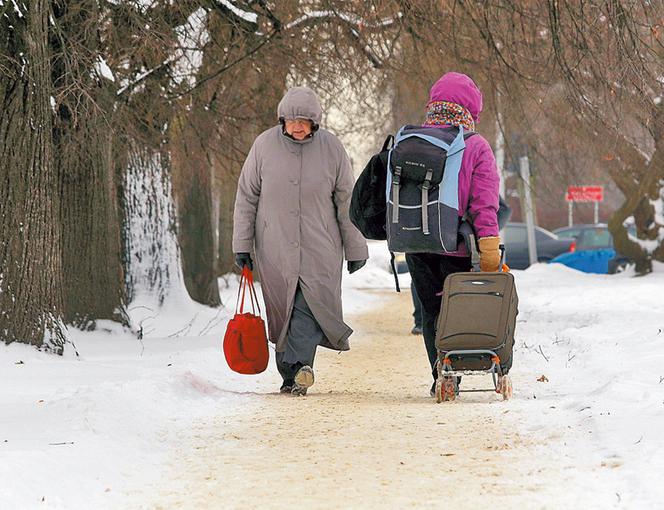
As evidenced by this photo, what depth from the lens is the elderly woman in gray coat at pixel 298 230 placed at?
26.2 feet

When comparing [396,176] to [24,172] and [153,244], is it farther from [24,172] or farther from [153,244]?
[153,244]

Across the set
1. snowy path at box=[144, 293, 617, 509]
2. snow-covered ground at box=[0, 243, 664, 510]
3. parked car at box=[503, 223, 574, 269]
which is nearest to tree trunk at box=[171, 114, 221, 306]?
snow-covered ground at box=[0, 243, 664, 510]

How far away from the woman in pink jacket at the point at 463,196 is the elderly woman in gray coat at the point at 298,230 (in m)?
0.98

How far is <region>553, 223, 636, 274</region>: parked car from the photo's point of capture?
26.2m

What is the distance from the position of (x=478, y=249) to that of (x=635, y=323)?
19.5ft

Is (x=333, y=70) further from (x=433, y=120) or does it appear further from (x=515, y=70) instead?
Result: (x=433, y=120)

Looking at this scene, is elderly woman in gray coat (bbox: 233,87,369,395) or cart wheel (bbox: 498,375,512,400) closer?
cart wheel (bbox: 498,375,512,400)

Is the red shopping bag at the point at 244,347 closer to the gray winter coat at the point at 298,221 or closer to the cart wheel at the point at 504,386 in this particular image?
the gray winter coat at the point at 298,221

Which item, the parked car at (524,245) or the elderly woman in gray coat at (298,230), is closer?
the elderly woman in gray coat at (298,230)

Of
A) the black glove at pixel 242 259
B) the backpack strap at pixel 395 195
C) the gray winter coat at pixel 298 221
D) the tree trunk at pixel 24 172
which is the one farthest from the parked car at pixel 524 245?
the backpack strap at pixel 395 195

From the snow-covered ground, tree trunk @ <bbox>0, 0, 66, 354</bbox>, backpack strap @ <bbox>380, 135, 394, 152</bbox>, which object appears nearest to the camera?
the snow-covered ground

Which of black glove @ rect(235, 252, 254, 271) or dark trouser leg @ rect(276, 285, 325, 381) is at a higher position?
black glove @ rect(235, 252, 254, 271)

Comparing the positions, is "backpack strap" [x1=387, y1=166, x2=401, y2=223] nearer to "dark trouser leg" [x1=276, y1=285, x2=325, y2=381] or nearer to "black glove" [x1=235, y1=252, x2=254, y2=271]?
"dark trouser leg" [x1=276, y1=285, x2=325, y2=381]

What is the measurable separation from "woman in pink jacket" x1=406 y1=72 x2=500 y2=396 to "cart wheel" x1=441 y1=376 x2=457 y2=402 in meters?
0.25
